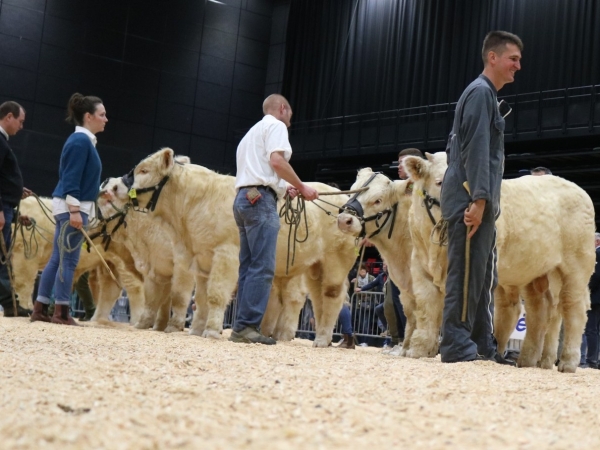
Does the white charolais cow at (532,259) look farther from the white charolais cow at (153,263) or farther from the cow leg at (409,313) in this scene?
the white charolais cow at (153,263)

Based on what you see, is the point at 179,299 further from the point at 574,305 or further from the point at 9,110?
the point at 574,305

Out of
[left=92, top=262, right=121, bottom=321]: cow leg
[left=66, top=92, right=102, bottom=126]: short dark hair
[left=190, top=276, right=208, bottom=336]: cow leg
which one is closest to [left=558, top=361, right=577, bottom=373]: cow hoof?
[left=190, top=276, right=208, bottom=336]: cow leg

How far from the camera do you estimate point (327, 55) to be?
73.4ft

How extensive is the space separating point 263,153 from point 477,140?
6.28 feet

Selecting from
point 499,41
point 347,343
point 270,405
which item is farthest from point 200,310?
point 270,405

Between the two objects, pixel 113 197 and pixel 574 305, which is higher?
pixel 113 197

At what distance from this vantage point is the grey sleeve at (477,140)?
506 centimetres

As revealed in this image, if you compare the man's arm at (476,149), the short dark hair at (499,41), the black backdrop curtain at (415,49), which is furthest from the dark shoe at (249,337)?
the black backdrop curtain at (415,49)

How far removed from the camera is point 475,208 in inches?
198

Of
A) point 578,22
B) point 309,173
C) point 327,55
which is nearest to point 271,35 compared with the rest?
point 327,55

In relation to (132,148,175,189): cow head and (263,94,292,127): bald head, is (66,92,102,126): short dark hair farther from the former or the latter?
(263,94,292,127): bald head

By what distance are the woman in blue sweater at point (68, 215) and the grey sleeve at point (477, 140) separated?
3.83 m

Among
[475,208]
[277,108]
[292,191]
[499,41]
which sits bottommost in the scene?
[475,208]

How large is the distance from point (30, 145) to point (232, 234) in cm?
1372
